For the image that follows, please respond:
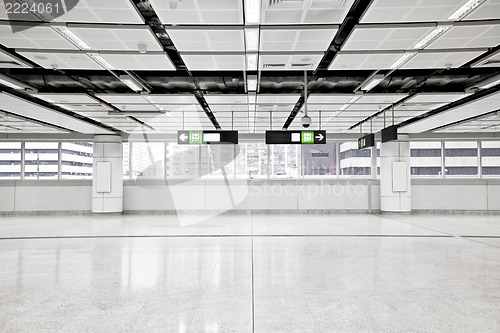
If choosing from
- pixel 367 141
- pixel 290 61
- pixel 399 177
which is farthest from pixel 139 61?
pixel 399 177

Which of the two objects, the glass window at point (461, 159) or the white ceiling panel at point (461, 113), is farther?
the glass window at point (461, 159)

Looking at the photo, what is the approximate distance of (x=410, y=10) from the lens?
717cm

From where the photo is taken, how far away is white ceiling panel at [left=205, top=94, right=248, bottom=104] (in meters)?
13.5

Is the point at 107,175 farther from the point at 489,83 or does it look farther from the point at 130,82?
the point at 489,83

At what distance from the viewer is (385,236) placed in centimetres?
1309

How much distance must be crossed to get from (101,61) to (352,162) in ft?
60.4

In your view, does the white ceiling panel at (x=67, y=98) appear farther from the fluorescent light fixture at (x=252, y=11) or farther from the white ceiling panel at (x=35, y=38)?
the fluorescent light fixture at (x=252, y=11)

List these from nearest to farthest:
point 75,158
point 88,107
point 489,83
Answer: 1. point 489,83
2. point 88,107
3. point 75,158

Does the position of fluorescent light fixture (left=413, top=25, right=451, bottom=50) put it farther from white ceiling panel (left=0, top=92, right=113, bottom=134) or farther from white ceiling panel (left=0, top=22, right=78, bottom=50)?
white ceiling panel (left=0, top=92, right=113, bottom=134)

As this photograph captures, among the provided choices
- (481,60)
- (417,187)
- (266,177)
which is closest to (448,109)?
(481,60)

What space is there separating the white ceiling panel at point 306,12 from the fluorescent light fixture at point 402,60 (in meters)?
2.97

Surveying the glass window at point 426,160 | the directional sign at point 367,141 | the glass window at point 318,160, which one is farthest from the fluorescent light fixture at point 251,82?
the glass window at point 426,160

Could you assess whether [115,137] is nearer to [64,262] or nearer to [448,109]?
[64,262]

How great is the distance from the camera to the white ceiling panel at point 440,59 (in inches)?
378
